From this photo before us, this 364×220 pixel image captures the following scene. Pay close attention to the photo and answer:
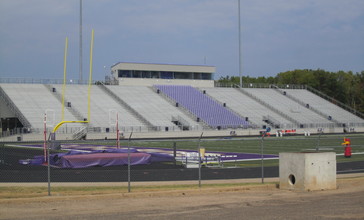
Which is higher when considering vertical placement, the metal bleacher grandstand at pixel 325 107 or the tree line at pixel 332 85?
the tree line at pixel 332 85

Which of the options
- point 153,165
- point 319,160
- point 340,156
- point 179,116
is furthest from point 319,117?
point 319,160

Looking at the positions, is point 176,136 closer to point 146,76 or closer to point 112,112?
point 112,112

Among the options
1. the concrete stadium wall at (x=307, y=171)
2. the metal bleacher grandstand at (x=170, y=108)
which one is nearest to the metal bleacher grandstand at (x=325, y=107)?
the metal bleacher grandstand at (x=170, y=108)

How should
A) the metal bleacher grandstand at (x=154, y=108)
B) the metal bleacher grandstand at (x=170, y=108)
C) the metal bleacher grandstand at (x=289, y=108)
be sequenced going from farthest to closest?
1. the metal bleacher grandstand at (x=289, y=108)
2. the metal bleacher grandstand at (x=154, y=108)
3. the metal bleacher grandstand at (x=170, y=108)

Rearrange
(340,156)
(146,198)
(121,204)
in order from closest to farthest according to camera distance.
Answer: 1. (121,204)
2. (146,198)
3. (340,156)

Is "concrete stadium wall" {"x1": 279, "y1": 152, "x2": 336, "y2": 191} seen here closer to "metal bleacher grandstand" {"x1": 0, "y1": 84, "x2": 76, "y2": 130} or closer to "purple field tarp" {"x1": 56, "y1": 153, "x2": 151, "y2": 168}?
"purple field tarp" {"x1": 56, "y1": 153, "x2": 151, "y2": 168}

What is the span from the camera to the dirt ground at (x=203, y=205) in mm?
12141

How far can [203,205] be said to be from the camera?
13766mm

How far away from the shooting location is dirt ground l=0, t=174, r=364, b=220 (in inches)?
478

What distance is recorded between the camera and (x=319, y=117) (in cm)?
7481

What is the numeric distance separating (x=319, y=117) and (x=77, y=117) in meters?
34.0

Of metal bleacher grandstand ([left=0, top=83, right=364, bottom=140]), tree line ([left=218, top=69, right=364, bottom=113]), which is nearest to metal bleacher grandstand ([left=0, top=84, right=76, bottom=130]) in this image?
metal bleacher grandstand ([left=0, top=83, right=364, bottom=140])

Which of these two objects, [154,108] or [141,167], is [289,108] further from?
[141,167]

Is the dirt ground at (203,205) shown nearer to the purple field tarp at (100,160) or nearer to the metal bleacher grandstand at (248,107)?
the purple field tarp at (100,160)
